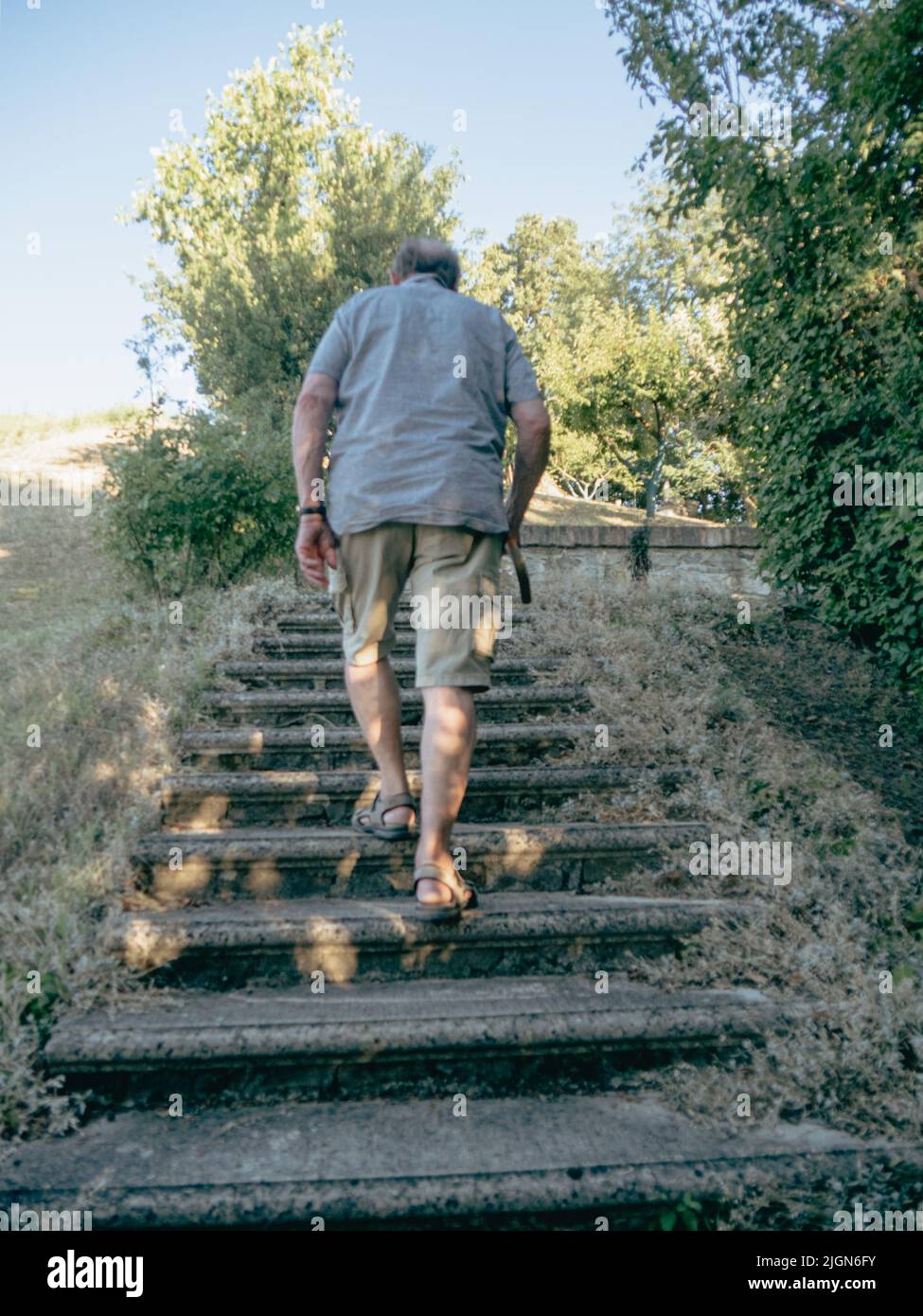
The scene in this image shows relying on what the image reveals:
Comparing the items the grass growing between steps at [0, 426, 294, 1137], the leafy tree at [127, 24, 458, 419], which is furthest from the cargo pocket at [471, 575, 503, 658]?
the leafy tree at [127, 24, 458, 419]

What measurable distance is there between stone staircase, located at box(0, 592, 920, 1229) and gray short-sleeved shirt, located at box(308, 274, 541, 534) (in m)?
1.11

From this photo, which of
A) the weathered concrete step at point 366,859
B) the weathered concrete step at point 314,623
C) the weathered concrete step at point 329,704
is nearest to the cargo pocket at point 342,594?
the weathered concrete step at point 366,859

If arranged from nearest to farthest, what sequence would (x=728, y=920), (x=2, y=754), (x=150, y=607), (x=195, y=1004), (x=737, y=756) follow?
(x=195, y=1004), (x=728, y=920), (x=2, y=754), (x=737, y=756), (x=150, y=607)

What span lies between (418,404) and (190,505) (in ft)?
13.4

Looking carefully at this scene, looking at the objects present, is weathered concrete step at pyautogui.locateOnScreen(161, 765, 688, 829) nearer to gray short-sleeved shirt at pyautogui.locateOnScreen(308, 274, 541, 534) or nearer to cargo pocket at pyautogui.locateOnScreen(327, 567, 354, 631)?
cargo pocket at pyautogui.locateOnScreen(327, 567, 354, 631)

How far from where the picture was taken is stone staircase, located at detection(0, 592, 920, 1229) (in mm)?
1807

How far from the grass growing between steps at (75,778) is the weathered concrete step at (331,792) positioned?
0.51ft

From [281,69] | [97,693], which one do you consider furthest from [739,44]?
[281,69]

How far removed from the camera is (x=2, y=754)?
10.7ft

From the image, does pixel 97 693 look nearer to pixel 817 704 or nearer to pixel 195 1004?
pixel 195 1004

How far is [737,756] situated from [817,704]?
1047 millimetres

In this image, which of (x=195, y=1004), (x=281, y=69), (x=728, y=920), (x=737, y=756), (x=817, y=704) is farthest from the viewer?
(x=281, y=69)

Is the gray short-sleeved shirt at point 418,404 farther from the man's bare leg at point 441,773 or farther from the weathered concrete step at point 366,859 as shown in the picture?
the weathered concrete step at point 366,859

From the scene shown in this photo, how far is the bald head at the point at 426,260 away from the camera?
2.75 metres
